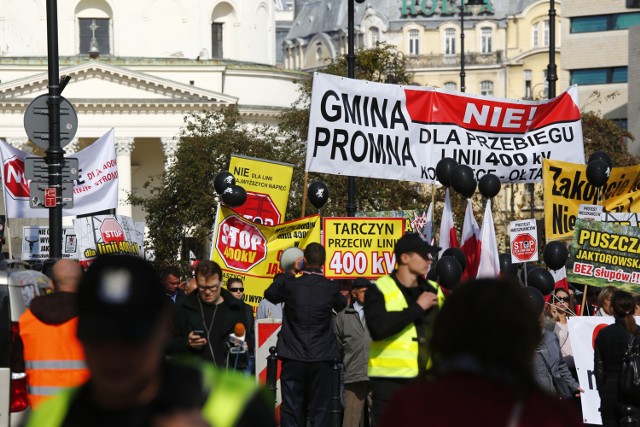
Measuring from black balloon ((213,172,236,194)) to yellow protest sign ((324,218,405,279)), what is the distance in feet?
6.58

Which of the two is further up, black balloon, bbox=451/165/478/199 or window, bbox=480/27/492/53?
window, bbox=480/27/492/53

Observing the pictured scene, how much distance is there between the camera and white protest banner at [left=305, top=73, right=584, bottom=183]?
1473cm

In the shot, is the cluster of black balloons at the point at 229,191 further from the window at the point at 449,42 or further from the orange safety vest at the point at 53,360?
the window at the point at 449,42

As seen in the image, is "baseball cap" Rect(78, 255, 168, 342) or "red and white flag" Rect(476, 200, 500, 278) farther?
"red and white flag" Rect(476, 200, 500, 278)

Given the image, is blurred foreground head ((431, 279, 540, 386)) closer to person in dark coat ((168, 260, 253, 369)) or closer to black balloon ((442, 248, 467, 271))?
person in dark coat ((168, 260, 253, 369))

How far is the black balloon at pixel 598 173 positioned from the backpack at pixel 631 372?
18.9 feet

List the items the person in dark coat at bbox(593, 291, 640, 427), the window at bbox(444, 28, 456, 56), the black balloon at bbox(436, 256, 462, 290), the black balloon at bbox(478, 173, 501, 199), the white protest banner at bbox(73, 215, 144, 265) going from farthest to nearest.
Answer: the window at bbox(444, 28, 456, 56) < the white protest banner at bbox(73, 215, 144, 265) < the black balloon at bbox(478, 173, 501, 199) < the black balloon at bbox(436, 256, 462, 290) < the person in dark coat at bbox(593, 291, 640, 427)

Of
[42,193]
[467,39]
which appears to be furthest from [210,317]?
[467,39]

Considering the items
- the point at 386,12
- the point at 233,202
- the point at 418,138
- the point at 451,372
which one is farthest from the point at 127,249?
the point at 386,12

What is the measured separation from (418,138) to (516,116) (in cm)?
123

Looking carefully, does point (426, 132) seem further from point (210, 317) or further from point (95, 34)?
point (95, 34)

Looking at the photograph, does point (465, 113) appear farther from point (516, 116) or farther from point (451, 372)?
point (451, 372)

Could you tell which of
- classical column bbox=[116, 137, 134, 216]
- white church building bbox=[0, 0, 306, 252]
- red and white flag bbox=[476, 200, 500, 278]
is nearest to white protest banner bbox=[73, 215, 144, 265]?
red and white flag bbox=[476, 200, 500, 278]

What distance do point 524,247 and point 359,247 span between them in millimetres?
3064
